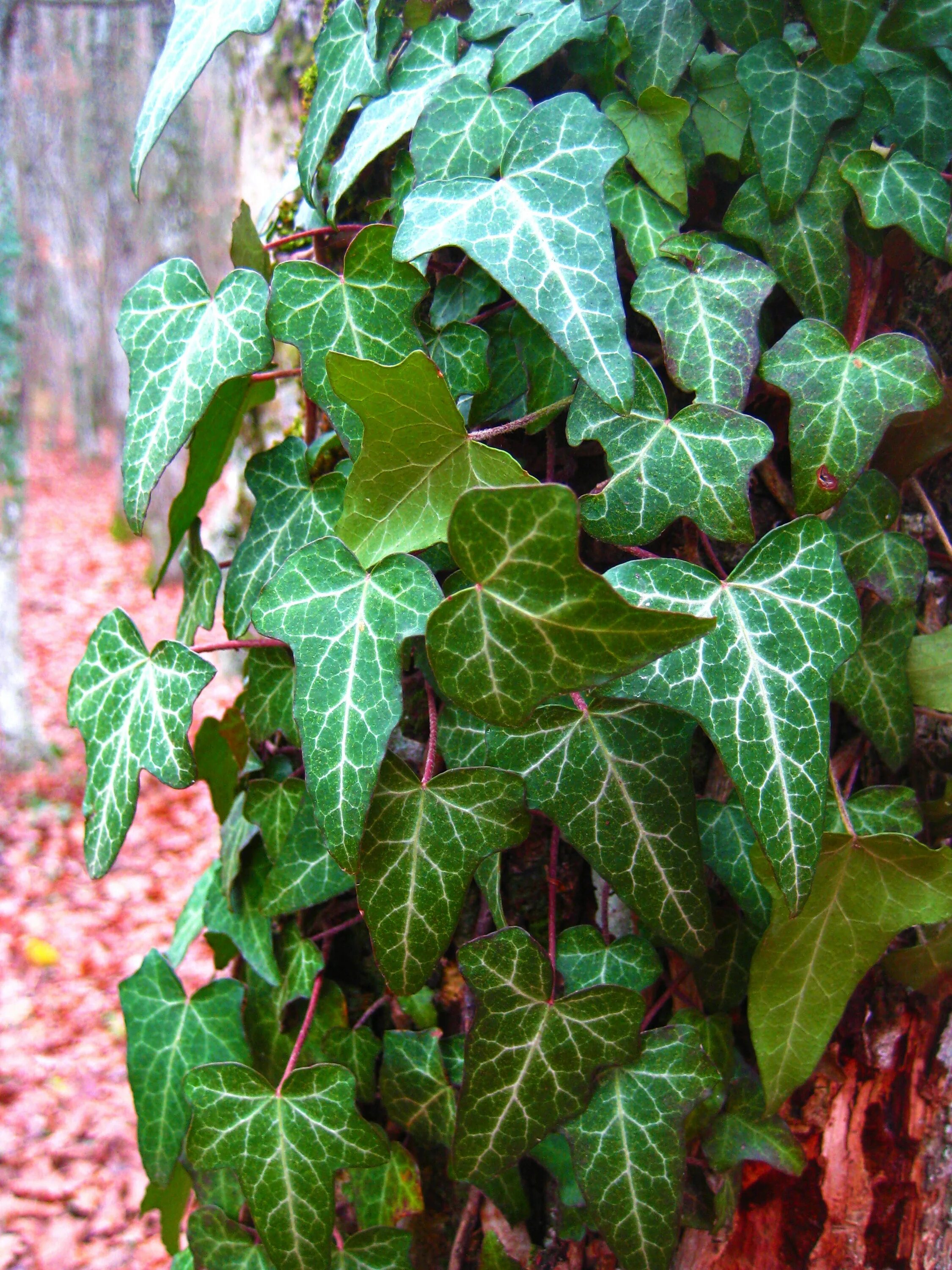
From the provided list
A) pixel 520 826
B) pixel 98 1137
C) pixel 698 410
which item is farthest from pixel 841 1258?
pixel 98 1137

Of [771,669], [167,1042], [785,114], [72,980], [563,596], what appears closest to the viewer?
[563,596]

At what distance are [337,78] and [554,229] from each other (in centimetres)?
37

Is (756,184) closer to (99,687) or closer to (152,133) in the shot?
(152,133)

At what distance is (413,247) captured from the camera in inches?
23.8

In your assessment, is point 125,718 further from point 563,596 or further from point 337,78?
point 337,78

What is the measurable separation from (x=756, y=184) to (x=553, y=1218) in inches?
40.0

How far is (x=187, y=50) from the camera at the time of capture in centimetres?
80

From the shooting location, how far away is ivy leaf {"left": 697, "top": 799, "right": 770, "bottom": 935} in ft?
2.25

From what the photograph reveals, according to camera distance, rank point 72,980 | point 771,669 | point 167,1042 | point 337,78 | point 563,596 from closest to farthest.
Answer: point 563,596 < point 771,669 < point 337,78 < point 167,1042 < point 72,980

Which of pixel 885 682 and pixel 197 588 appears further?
pixel 197 588

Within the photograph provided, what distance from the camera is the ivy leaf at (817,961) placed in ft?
2.16

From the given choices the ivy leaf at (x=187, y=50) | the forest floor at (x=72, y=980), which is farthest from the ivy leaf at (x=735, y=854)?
the forest floor at (x=72, y=980)

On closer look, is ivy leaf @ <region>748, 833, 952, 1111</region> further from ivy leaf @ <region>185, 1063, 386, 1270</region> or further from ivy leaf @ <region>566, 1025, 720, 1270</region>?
ivy leaf @ <region>185, 1063, 386, 1270</region>

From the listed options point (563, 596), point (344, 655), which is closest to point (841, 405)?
point (563, 596)
